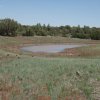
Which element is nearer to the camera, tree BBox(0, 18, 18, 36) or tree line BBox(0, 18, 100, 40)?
tree BBox(0, 18, 18, 36)

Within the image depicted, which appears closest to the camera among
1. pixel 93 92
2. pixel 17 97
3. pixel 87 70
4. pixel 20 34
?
pixel 17 97

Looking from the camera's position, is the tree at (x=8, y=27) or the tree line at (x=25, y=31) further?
the tree line at (x=25, y=31)

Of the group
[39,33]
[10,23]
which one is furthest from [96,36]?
[10,23]

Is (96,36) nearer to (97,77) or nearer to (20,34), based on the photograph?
(20,34)

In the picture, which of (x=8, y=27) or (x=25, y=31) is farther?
(x=25, y=31)

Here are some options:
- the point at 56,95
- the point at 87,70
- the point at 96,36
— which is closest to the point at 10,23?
the point at 96,36

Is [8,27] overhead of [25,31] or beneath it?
overhead

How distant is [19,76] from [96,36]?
114m

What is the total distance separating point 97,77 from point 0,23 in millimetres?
98566

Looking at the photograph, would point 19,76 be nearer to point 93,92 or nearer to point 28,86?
point 28,86

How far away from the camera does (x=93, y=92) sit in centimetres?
1082

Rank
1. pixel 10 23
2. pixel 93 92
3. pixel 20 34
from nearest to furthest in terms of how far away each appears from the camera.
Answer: pixel 93 92
pixel 10 23
pixel 20 34

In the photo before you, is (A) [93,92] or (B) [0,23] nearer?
(A) [93,92]

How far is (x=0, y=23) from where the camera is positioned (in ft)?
362
